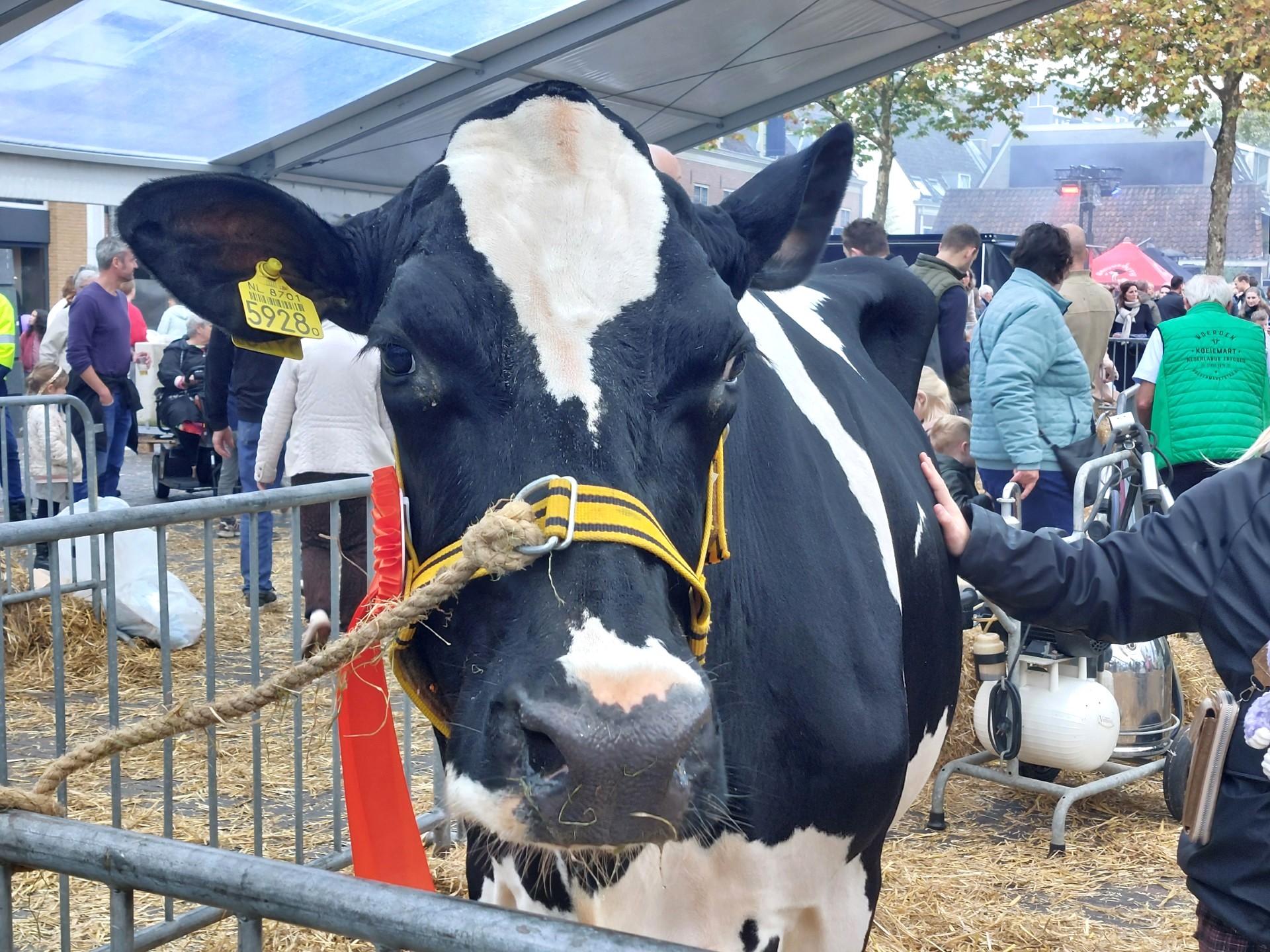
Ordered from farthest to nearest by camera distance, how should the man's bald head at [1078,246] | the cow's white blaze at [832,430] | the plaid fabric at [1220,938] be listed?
the man's bald head at [1078,246] < the cow's white blaze at [832,430] < the plaid fabric at [1220,938]

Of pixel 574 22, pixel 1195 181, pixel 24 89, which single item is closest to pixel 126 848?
pixel 574 22

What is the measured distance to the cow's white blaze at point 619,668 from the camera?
1477mm

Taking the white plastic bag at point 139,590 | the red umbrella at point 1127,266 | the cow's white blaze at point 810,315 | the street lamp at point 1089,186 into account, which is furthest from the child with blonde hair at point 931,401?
the street lamp at point 1089,186

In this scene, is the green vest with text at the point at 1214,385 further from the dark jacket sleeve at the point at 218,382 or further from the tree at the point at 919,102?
the tree at the point at 919,102

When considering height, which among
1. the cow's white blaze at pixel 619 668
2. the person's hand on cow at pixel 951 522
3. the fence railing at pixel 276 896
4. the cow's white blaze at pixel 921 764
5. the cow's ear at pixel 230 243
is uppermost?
the cow's ear at pixel 230 243

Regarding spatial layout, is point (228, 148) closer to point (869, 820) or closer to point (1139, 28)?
point (869, 820)

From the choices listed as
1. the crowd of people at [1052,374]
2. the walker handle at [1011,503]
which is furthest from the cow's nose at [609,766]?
the crowd of people at [1052,374]

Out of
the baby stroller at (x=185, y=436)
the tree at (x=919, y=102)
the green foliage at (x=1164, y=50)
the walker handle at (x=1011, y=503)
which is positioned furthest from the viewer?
the tree at (x=919, y=102)

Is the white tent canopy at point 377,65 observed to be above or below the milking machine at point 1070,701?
above

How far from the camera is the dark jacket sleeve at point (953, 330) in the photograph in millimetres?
7102

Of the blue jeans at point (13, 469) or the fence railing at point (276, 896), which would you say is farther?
the blue jeans at point (13, 469)

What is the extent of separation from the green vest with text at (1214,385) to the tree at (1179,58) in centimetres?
921

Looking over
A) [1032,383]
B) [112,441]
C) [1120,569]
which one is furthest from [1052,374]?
[112,441]

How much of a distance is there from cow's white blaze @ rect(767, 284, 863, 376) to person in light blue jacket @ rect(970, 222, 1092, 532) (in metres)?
2.13
